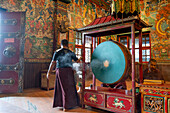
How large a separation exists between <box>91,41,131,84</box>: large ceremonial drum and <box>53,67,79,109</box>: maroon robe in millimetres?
619

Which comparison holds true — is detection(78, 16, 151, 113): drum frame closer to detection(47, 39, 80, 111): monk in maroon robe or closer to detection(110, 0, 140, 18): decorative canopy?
detection(110, 0, 140, 18): decorative canopy

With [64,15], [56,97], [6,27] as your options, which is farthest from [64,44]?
[64,15]

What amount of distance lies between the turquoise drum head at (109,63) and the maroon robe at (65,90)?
2.03 ft

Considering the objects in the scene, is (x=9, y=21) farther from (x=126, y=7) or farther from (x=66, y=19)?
(x=126, y=7)

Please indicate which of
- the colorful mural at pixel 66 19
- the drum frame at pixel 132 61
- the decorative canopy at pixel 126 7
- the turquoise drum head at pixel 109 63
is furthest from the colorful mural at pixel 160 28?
the decorative canopy at pixel 126 7

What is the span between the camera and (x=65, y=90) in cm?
305

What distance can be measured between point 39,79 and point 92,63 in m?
3.38

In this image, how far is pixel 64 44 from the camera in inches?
126

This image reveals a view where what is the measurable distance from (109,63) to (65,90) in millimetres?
1100

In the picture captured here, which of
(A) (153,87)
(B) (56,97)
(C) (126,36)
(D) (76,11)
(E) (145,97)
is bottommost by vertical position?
(B) (56,97)

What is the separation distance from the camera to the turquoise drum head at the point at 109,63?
2.82 metres

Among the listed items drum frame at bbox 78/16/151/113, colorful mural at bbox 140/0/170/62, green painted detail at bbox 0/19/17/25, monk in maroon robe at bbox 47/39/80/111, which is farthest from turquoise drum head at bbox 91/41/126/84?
colorful mural at bbox 140/0/170/62

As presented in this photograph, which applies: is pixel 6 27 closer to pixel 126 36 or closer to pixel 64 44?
pixel 64 44

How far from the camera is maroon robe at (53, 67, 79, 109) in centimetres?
305
